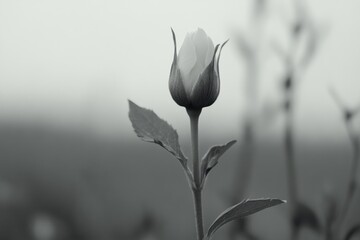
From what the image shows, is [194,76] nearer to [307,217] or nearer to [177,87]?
[177,87]

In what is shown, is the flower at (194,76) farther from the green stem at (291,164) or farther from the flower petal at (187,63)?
the green stem at (291,164)

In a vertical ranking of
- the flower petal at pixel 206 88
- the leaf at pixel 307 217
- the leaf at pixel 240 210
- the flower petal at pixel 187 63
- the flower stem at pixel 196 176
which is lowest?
the leaf at pixel 307 217

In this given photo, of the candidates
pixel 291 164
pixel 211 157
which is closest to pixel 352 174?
pixel 291 164

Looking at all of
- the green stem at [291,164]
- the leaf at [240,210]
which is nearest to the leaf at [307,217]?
the green stem at [291,164]

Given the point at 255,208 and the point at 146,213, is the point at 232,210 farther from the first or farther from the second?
the point at 146,213

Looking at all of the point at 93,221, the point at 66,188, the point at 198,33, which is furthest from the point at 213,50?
the point at 66,188

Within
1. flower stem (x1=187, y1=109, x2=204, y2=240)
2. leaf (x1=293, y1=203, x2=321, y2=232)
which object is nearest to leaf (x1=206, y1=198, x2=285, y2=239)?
flower stem (x1=187, y1=109, x2=204, y2=240)

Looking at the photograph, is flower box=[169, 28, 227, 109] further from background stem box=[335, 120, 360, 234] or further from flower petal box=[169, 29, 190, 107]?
background stem box=[335, 120, 360, 234]
